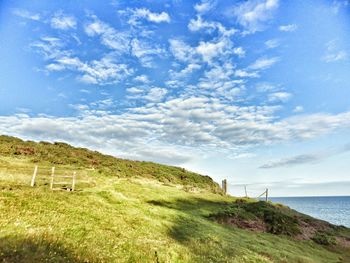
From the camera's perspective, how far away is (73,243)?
1393 cm

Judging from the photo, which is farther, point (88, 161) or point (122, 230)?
point (88, 161)

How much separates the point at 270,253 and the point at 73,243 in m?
15.7

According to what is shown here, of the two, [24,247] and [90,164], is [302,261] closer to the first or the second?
[24,247]

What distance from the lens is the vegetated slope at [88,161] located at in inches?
1951

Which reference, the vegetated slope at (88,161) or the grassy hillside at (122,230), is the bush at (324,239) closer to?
the grassy hillside at (122,230)

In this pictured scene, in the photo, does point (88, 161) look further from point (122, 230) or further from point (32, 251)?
point (32, 251)

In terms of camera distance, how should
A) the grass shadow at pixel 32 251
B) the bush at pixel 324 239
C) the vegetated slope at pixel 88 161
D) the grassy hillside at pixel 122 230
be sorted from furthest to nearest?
1. the vegetated slope at pixel 88 161
2. the bush at pixel 324 239
3. the grassy hillside at pixel 122 230
4. the grass shadow at pixel 32 251

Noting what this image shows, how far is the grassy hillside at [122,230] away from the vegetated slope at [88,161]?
191 inches

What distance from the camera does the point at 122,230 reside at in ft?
61.1

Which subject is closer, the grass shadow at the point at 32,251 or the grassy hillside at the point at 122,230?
the grass shadow at the point at 32,251

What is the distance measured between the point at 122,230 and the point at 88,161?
126ft

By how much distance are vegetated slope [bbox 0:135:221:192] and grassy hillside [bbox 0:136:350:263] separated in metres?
4.84

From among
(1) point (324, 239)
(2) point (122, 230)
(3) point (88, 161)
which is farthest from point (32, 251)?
(3) point (88, 161)

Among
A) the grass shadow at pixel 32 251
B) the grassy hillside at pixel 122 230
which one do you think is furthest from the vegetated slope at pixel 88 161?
the grass shadow at pixel 32 251
